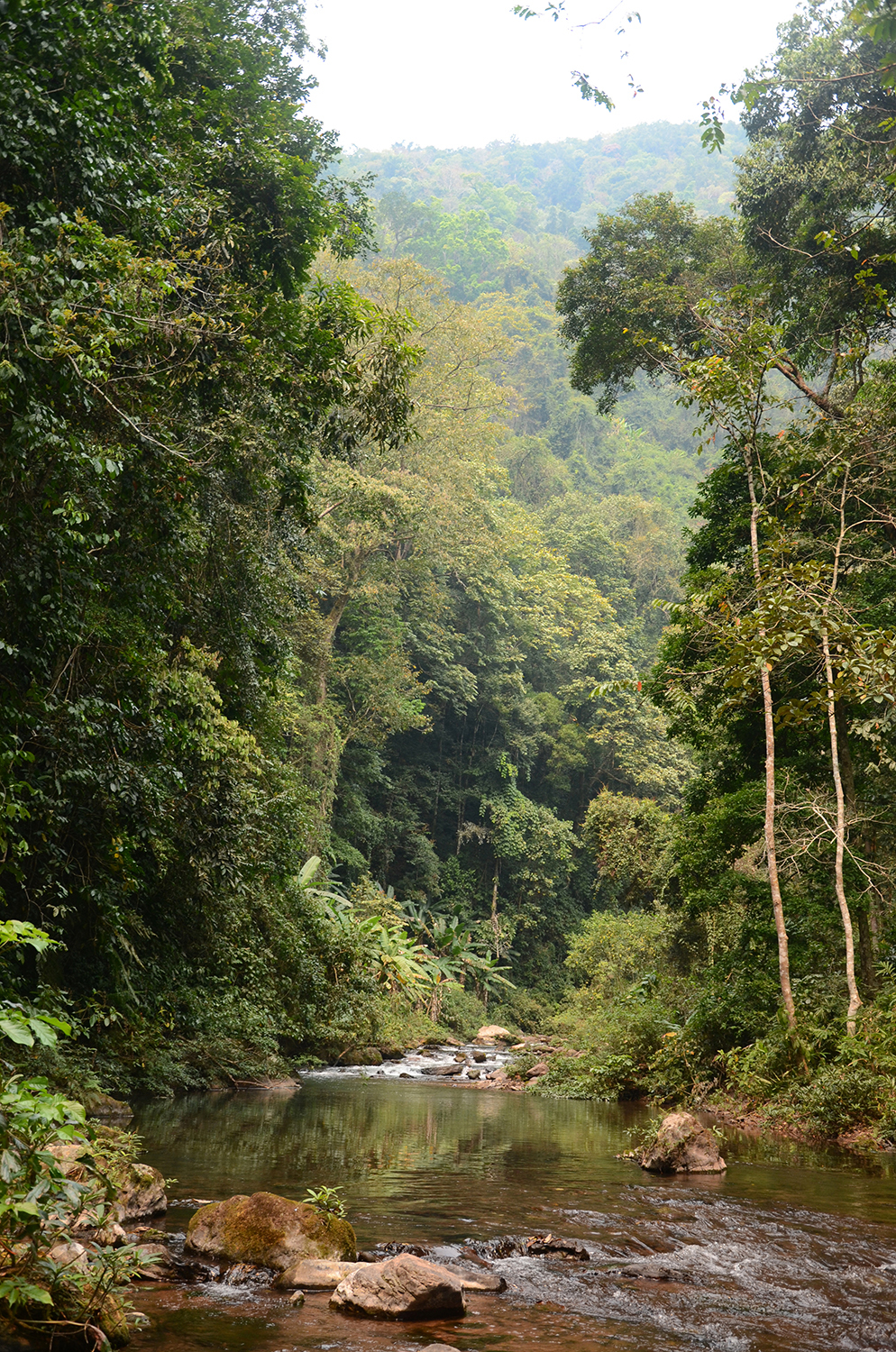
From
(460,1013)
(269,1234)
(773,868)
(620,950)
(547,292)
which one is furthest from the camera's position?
(547,292)

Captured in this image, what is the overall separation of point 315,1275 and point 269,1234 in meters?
0.39

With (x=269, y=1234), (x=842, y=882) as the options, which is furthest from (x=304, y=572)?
(x=269, y=1234)

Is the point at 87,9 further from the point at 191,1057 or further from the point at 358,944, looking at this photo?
the point at 358,944

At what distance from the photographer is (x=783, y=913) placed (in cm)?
1161

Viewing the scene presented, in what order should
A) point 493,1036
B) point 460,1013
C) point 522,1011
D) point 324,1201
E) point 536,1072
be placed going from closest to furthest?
point 324,1201
point 536,1072
point 493,1036
point 460,1013
point 522,1011

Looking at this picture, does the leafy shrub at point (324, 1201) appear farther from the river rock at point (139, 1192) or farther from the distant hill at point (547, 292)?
the distant hill at point (547, 292)

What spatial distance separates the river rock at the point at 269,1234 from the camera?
4.52m

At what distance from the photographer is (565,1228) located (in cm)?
563

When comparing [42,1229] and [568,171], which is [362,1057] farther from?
[568,171]

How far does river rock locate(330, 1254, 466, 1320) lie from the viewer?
12.7ft

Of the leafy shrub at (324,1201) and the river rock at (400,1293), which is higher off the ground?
the leafy shrub at (324,1201)

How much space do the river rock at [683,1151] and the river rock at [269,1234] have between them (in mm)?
4172

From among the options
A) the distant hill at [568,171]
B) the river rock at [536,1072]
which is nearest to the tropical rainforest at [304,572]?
the river rock at [536,1072]

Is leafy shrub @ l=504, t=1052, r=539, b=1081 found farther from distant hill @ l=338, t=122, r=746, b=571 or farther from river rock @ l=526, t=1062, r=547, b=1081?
distant hill @ l=338, t=122, r=746, b=571
